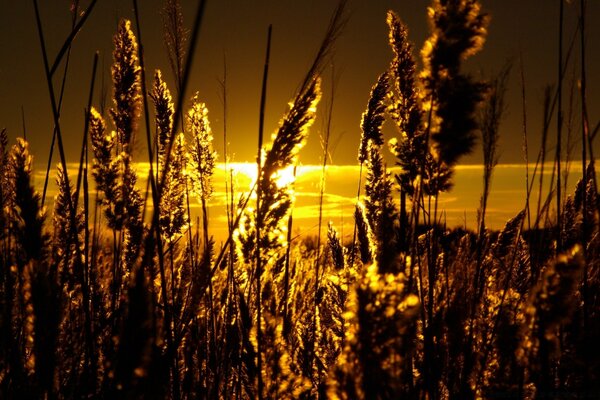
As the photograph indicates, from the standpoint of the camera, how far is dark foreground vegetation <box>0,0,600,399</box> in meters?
1.30

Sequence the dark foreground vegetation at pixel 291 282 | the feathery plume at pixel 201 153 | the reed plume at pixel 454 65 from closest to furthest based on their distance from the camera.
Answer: the dark foreground vegetation at pixel 291 282, the reed plume at pixel 454 65, the feathery plume at pixel 201 153

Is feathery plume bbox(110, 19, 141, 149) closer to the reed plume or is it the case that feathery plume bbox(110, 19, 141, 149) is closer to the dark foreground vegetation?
the dark foreground vegetation

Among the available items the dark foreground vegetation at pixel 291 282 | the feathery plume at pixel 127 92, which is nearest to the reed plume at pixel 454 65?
the dark foreground vegetation at pixel 291 282

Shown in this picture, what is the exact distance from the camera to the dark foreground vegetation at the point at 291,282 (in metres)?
1.30

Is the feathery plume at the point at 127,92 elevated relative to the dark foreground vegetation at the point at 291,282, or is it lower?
elevated

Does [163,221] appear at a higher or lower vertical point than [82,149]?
lower

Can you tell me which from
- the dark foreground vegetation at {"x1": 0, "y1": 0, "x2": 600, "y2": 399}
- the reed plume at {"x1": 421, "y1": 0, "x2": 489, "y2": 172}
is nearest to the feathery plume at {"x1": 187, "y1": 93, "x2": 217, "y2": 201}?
the dark foreground vegetation at {"x1": 0, "y1": 0, "x2": 600, "y2": 399}

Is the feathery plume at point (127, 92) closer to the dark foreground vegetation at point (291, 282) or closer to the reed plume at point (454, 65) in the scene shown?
the dark foreground vegetation at point (291, 282)

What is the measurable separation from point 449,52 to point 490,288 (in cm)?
219

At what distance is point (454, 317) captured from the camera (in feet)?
7.30

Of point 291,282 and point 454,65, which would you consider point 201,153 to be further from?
point 454,65

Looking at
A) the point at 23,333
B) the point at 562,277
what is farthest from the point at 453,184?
the point at 23,333

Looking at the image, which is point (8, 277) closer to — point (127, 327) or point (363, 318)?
point (127, 327)

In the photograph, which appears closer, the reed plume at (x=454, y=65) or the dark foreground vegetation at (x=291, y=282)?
the dark foreground vegetation at (x=291, y=282)
